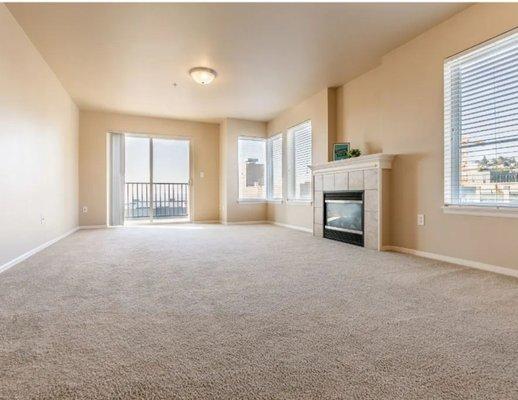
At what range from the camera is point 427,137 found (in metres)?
3.35

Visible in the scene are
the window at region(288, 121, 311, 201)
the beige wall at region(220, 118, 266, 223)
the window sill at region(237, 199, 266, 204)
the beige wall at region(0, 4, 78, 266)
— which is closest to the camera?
the beige wall at region(0, 4, 78, 266)

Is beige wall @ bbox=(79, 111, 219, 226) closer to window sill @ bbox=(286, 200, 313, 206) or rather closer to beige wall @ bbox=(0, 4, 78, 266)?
beige wall @ bbox=(0, 4, 78, 266)

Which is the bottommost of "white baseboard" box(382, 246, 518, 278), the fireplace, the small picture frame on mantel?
"white baseboard" box(382, 246, 518, 278)

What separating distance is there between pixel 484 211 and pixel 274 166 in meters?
4.76

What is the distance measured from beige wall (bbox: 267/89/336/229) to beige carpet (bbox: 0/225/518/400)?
2851 mm

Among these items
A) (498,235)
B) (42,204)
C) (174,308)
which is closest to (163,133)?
(42,204)

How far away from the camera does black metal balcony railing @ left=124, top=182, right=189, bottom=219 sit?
25.7 feet

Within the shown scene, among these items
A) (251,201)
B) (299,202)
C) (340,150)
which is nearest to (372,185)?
(340,150)

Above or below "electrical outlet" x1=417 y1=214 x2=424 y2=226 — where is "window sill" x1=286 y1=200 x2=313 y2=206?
above

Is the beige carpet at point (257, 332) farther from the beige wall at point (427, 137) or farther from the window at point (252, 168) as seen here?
the window at point (252, 168)

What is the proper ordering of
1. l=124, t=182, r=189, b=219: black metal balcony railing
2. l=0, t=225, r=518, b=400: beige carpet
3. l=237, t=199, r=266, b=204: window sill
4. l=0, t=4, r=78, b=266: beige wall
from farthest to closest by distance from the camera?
l=124, t=182, r=189, b=219: black metal balcony railing < l=237, t=199, r=266, b=204: window sill < l=0, t=4, r=78, b=266: beige wall < l=0, t=225, r=518, b=400: beige carpet

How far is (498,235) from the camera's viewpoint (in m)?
2.68

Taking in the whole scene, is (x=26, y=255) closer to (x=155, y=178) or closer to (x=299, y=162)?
(x=155, y=178)

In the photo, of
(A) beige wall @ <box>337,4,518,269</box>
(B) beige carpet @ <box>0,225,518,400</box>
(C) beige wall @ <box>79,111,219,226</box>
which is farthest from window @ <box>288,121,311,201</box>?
(B) beige carpet @ <box>0,225,518,400</box>
